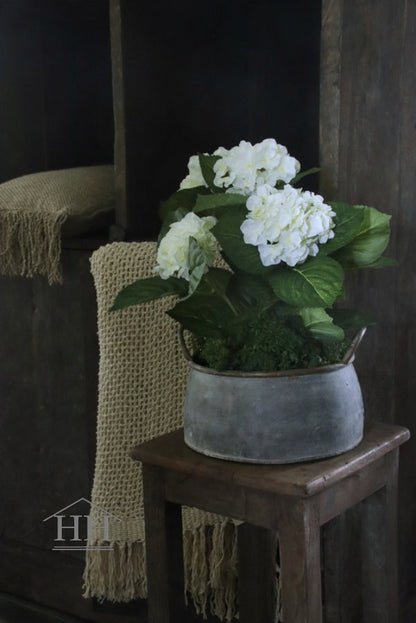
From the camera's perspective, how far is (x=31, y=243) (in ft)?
6.63

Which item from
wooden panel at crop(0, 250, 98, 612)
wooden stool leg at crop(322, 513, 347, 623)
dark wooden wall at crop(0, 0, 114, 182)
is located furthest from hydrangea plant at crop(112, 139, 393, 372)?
dark wooden wall at crop(0, 0, 114, 182)

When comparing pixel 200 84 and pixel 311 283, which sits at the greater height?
pixel 200 84

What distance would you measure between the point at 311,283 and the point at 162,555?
21.4 inches

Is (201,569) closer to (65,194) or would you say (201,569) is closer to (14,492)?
(14,492)

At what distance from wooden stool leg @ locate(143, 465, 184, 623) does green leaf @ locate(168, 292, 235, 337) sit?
0.26 meters

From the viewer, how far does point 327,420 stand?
1.39 metres

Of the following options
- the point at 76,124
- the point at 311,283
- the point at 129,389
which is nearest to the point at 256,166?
the point at 311,283

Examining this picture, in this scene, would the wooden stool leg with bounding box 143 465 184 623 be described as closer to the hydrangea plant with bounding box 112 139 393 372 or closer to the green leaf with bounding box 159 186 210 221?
the hydrangea plant with bounding box 112 139 393 372

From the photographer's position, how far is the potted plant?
4.36ft

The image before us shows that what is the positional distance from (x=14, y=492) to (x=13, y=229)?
0.65 m

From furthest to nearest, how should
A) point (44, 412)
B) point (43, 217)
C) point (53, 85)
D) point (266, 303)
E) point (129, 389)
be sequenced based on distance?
point (53, 85), point (44, 412), point (43, 217), point (129, 389), point (266, 303)

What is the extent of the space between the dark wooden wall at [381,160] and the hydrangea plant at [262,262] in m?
0.27

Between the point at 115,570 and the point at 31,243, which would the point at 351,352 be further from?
the point at 31,243

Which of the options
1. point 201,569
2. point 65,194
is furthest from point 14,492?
point 65,194
